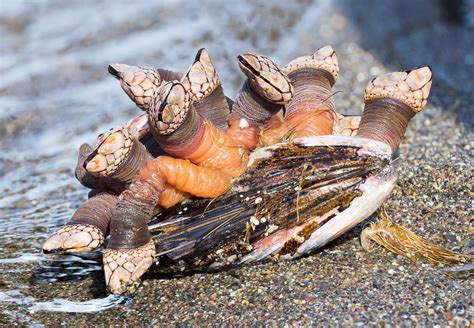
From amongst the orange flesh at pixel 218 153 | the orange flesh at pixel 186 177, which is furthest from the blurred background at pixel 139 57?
the orange flesh at pixel 218 153

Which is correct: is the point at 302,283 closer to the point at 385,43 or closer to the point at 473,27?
the point at 385,43

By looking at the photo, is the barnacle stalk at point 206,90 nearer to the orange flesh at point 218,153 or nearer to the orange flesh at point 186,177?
the orange flesh at point 218,153

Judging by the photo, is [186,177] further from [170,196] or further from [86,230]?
[86,230]

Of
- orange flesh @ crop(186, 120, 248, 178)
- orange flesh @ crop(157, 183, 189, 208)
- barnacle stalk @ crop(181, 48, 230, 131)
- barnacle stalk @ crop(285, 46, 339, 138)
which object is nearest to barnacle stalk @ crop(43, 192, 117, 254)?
orange flesh @ crop(157, 183, 189, 208)

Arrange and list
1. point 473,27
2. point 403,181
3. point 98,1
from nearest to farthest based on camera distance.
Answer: point 403,181 → point 473,27 → point 98,1

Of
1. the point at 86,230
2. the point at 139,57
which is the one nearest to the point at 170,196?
the point at 86,230

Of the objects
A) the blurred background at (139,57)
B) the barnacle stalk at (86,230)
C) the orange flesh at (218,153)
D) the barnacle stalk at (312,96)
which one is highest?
the blurred background at (139,57)

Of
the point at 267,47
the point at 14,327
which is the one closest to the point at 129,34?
the point at 267,47
